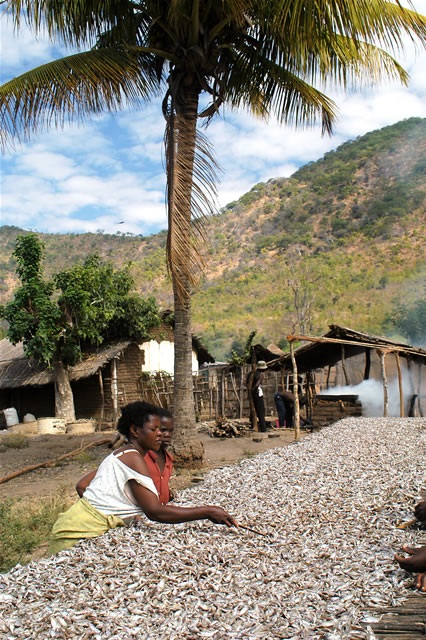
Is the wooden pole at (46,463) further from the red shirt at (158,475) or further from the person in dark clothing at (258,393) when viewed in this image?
the red shirt at (158,475)

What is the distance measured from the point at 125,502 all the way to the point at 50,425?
13.5 m

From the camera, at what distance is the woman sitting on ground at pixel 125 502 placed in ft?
10.9

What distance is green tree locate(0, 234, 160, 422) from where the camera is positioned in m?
16.8

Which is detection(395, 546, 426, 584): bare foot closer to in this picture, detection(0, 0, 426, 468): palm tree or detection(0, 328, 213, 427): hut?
detection(0, 0, 426, 468): palm tree

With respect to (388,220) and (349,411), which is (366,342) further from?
(388,220)

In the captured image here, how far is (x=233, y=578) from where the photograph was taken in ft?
9.98

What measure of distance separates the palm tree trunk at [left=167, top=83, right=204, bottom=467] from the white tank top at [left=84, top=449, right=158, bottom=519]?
3.75 metres

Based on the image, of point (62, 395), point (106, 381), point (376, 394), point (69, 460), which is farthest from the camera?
point (106, 381)

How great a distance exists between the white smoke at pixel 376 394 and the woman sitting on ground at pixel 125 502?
11590 mm

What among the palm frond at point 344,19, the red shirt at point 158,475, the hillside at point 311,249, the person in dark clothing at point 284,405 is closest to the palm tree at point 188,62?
the palm frond at point 344,19

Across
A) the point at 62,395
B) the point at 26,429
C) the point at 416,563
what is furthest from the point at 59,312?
the point at 416,563

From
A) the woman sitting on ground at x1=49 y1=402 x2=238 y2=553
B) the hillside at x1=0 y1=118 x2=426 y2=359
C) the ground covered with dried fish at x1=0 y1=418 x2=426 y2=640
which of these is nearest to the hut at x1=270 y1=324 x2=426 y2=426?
the ground covered with dried fish at x1=0 y1=418 x2=426 y2=640

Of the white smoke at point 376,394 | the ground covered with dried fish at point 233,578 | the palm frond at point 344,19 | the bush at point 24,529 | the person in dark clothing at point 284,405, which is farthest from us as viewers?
the person in dark clothing at point 284,405

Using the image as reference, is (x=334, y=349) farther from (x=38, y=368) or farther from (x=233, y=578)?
(x=233, y=578)
